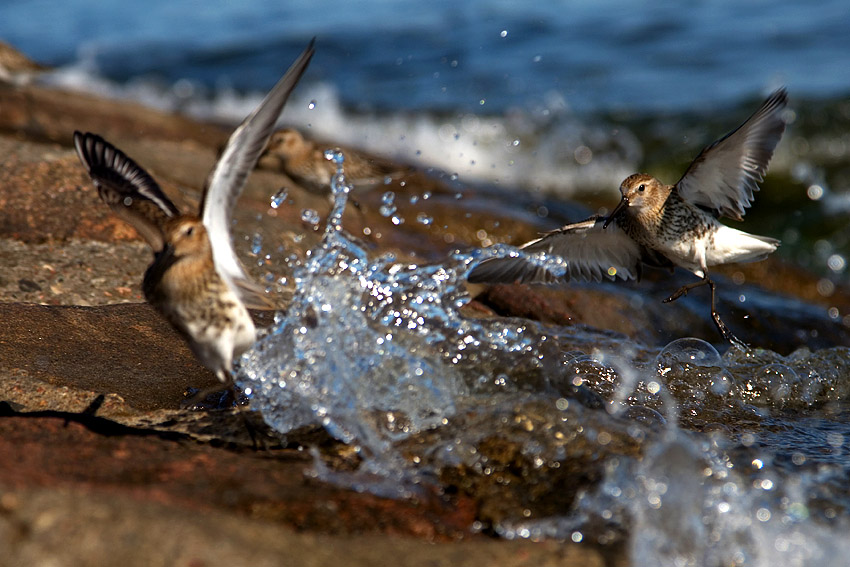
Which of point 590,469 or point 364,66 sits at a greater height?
point 590,469

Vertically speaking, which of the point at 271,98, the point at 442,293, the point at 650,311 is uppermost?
the point at 271,98

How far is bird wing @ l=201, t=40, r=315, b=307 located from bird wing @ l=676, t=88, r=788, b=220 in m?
2.17

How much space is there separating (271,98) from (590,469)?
1.93 metres

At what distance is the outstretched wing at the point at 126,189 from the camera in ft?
13.4

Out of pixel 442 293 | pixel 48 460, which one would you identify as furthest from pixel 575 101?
pixel 48 460

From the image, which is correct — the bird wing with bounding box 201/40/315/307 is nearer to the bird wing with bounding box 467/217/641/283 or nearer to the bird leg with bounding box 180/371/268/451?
the bird leg with bounding box 180/371/268/451

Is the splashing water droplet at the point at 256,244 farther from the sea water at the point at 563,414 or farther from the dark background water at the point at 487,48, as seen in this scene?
the dark background water at the point at 487,48

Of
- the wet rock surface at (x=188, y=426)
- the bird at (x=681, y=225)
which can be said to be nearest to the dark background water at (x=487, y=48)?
the wet rock surface at (x=188, y=426)

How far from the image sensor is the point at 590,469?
3.10 metres

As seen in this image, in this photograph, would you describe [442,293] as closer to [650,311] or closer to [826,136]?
[650,311]

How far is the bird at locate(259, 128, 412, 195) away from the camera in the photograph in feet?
24.3

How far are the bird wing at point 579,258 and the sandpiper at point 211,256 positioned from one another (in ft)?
5.45

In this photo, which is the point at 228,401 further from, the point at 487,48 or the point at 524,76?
the point at 487,48

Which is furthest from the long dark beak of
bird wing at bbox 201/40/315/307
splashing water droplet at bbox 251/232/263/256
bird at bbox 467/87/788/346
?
bird wing at bbox 201/40/315/307
